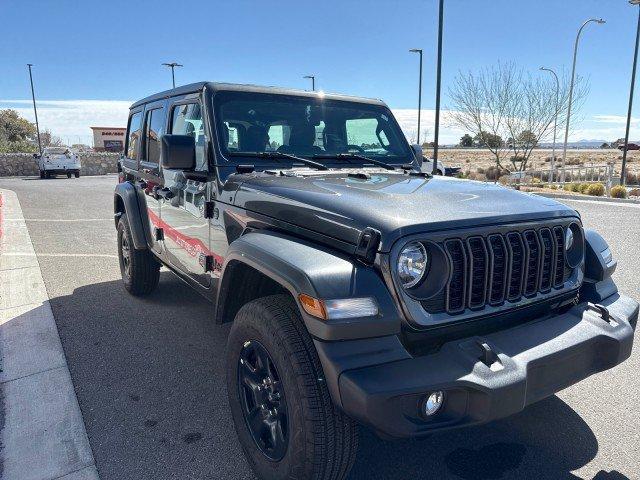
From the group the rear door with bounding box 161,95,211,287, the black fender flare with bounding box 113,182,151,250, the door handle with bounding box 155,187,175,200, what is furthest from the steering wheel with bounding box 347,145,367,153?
the black fender flare with bounding box 113,182,151,250

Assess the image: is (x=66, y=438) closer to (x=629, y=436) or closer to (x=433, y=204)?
(x=433, y=204)

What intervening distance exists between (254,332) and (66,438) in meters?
1.38

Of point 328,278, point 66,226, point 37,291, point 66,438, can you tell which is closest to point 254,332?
point 328,278

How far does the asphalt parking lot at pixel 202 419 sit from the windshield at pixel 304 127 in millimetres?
1651

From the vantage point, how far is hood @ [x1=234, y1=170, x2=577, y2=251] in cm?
220

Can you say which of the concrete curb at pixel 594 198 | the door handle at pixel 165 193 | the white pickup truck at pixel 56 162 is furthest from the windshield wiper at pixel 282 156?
the white pickup truck at pixel 56 162

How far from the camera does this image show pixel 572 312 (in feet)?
8.34

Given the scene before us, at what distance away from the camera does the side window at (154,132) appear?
436cm

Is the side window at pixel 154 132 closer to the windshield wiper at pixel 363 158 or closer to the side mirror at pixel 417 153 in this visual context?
the windshield wiper at pixel 363 158

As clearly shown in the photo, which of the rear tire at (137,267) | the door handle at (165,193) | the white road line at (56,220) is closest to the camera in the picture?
the door handle at (165,193)

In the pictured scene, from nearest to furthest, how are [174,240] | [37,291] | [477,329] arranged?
[477,329]
[174,240]
[37,291]

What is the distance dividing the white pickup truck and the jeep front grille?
28237mm

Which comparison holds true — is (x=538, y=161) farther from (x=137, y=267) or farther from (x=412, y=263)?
(x=412, y=263)

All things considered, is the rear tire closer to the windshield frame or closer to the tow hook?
the windshield frame
